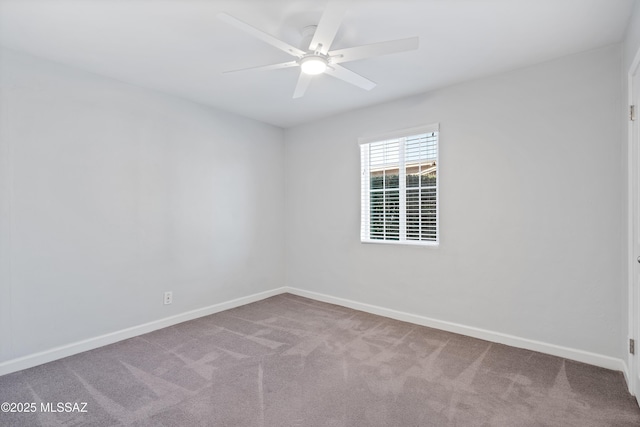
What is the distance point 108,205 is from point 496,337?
12.6 feet

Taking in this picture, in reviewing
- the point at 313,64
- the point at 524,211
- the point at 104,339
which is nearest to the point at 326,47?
the point at 313,64

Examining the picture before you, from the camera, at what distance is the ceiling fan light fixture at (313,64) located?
2155 mm

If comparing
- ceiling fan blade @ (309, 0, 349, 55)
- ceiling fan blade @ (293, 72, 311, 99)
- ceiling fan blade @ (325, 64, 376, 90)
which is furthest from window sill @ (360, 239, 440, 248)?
ceiling fan blade @ (309, 0, 349, 55)

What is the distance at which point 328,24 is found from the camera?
1791 millimetres

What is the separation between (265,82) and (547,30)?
2.32 meters

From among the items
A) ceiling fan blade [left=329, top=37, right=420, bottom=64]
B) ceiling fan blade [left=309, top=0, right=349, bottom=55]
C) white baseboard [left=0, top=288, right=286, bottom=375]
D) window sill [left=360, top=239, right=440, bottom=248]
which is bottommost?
white baseboard [left=0, top=288, right=286, bottom=375]

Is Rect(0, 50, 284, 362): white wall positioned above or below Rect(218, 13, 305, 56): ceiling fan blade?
below

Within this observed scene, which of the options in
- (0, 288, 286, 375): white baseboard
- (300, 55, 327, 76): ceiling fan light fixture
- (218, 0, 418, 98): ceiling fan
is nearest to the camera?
(218, 0, 418, 98): ceiling fan

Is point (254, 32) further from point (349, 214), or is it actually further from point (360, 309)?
point (360, 309)

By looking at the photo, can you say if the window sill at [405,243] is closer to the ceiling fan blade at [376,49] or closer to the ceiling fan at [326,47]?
the ceiling fan at [326,47]

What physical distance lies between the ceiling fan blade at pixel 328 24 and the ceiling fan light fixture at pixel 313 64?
68mm

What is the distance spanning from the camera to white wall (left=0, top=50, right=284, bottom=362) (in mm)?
2516

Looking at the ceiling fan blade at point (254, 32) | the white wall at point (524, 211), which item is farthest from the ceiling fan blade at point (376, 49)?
the white wall at point (524, 211)

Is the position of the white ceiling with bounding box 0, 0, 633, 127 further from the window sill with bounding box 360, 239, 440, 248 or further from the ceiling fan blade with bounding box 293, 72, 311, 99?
the window sill with bounding box 360, 239, 440, 248
